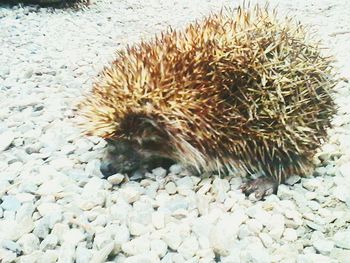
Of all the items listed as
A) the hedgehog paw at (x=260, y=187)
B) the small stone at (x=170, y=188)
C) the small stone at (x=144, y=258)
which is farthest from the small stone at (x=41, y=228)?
the hedgehog paw at (x=260, y=187)

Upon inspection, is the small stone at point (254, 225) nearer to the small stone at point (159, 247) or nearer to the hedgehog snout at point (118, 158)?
the small stone at point (159, 247)

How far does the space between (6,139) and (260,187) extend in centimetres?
135

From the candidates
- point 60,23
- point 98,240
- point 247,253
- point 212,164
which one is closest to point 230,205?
point 212,164

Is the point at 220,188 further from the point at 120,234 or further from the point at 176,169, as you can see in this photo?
the point at 120,234

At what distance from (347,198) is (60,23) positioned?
3.63 m

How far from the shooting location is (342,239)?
1842mm

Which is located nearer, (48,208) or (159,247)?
(159,247)

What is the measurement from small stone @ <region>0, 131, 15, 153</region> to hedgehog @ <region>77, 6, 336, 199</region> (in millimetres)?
546

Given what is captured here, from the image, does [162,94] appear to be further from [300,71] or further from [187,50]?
[300,71]

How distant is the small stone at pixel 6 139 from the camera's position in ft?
8.08

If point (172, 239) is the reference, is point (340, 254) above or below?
below

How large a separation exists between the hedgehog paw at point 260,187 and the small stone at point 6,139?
1234mm

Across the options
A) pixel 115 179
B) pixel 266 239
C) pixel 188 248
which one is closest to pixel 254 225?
pixel 266 239

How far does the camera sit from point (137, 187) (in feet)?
7.01
